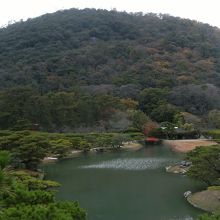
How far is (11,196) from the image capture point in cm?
1148

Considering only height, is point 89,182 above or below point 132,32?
below

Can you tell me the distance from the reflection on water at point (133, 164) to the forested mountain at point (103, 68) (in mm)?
13476

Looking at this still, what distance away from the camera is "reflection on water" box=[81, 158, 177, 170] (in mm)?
31828

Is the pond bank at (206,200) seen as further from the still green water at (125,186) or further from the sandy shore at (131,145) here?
the sandy shore at (131,145)

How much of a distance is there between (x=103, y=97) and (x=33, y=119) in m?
9.14

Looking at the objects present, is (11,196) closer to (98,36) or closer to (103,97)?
(103,97)

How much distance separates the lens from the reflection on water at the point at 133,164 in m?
31.8

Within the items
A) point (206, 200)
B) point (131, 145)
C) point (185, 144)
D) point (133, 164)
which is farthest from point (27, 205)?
point (185, 144)

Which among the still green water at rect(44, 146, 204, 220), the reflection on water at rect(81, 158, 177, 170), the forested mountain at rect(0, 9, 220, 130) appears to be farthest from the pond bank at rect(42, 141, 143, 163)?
the forested mountain at rect(0, 9, 220, 130)

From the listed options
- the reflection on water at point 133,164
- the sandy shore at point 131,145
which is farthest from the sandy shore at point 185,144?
the reflection on water at point 133,164

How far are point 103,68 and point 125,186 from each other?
54915mm

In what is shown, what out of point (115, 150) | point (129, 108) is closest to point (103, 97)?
point (129, 108)

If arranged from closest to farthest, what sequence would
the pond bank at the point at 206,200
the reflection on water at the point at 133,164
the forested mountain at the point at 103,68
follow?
the pond bank at the point at 206,200, the reflection on water at the point at 133,164, the forested mountain at the point at 103,68

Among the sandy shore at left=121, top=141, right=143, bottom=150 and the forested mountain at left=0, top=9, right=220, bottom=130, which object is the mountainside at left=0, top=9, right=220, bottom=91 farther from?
the sandy shore at left=121, top=141, right=143, bottom=150
